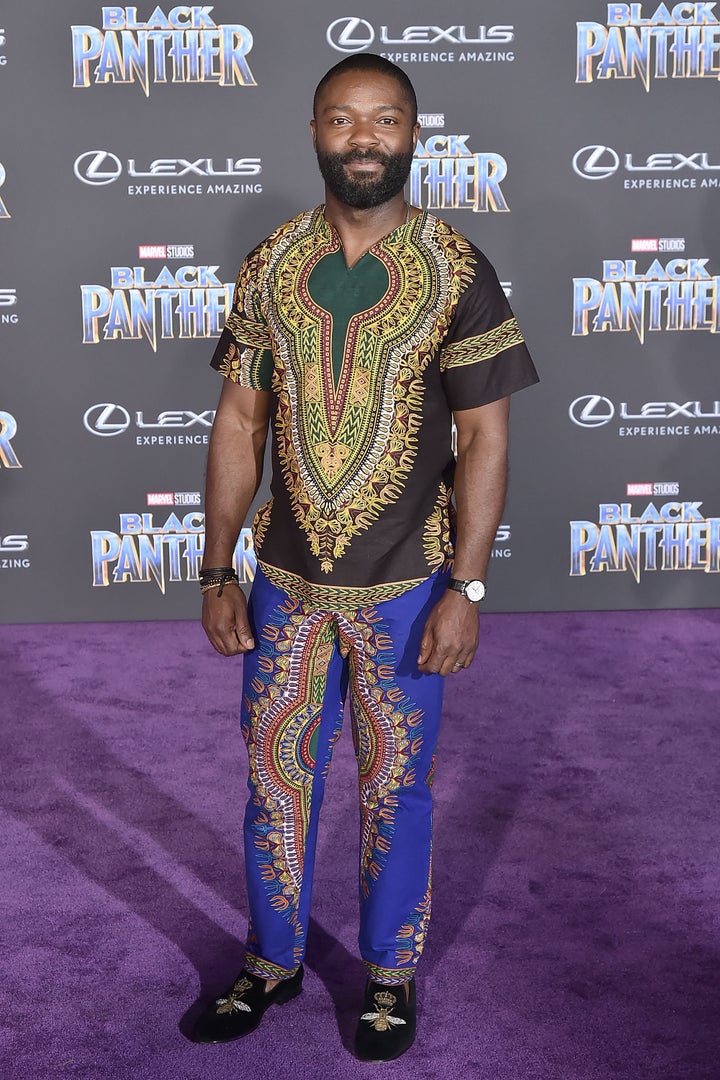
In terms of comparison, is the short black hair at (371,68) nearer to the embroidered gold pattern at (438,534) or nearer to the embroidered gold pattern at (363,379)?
the embroidered gold pattern at (363,379)

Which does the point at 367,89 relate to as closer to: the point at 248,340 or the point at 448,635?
the point at 248,340

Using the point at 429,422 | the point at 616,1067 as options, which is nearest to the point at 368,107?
the point at 429,422

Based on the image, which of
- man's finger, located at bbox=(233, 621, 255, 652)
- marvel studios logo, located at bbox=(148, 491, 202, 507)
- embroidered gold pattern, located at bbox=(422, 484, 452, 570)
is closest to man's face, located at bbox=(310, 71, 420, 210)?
embroidered gold pattern, located at bbox=(422, 484, 452, 570)

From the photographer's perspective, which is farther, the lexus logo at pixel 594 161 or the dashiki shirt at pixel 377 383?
the lexus logo at pixel 594 161

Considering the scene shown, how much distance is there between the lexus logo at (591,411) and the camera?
4.55m

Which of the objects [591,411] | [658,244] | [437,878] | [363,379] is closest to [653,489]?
[591,411]

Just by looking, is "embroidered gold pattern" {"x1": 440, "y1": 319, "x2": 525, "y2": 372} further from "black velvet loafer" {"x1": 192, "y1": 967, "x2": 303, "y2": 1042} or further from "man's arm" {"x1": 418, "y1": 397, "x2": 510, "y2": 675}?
"black velvet loafer" {"x1": 192, "y1": 967, "x2": 303, "y2": 1042}

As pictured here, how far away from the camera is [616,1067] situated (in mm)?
2070

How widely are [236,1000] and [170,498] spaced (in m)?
2.64

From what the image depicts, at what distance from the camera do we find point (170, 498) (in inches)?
180

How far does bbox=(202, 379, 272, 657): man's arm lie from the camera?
2.11 metres

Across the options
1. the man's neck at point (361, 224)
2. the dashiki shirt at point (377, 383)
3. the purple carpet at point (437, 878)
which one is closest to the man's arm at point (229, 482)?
the dashiki shirt at point (377, 383)

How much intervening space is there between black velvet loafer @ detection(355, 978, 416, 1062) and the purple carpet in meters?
0.03

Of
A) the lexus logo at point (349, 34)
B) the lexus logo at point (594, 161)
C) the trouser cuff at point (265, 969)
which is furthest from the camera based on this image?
the lexus logo at point (594, 161)
